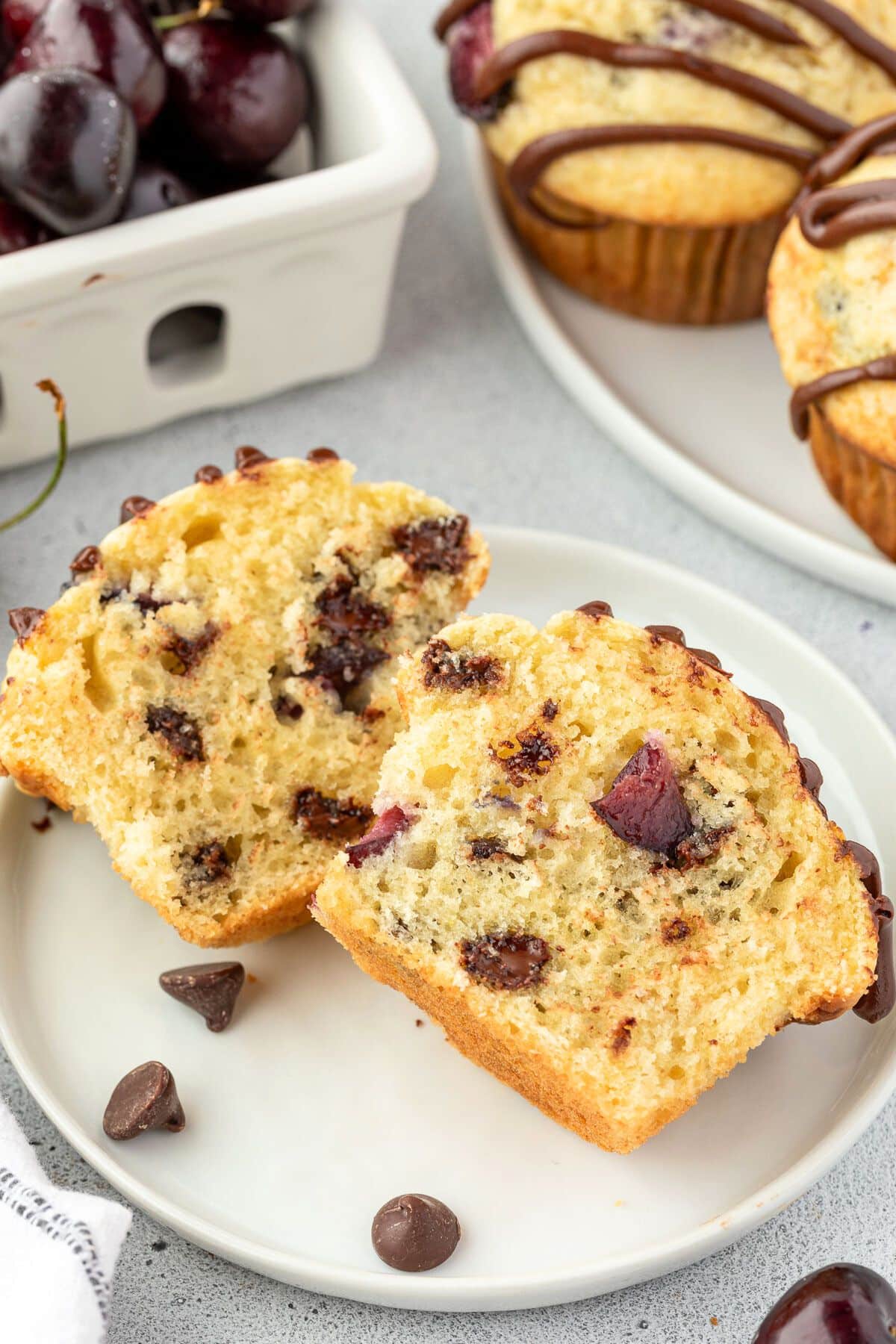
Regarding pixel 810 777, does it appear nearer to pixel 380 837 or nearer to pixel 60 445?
pixel 380 837

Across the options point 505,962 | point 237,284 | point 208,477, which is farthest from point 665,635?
point 237,284

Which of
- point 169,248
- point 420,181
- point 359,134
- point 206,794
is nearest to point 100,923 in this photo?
point 206,794

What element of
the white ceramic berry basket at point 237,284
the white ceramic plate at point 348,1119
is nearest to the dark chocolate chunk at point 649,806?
the white ceramic plate at point 348,1119

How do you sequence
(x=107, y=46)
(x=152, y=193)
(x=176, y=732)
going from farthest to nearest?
(x=152, y=193) → (x=107, y=46) → (x=176, y=732)

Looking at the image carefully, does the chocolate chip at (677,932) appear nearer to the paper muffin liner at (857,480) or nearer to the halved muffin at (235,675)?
the halved muffin at (235,675)

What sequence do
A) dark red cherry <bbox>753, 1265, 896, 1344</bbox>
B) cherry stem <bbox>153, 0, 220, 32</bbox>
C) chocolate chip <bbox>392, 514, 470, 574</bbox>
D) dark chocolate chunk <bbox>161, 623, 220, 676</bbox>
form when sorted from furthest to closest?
1. cherry stem <bbox>153, 0, 220, 32</bbox>
2. chocolate chip <bbox>392, 514, 470, 574</bbox>
3. dark chocolate chunk <bbox>161, 623, 220, 676</bbox>
4. dark red cherry <bbox>753, 1265, 896, 1344</bbox>

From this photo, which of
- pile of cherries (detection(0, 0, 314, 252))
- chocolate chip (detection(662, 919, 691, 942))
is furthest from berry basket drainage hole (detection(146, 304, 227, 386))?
chocolate chip (detection(662, 919, 691, 942))

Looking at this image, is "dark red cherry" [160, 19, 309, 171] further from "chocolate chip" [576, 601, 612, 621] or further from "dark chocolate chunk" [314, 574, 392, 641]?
"chocolate chip" [576, 601, 612, 621]
